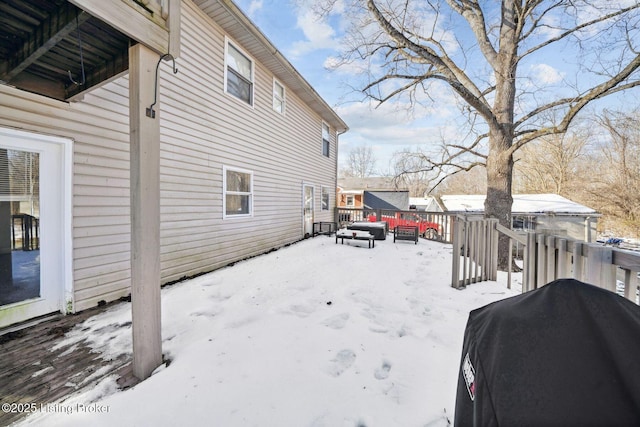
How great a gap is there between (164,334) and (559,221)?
15742 mm

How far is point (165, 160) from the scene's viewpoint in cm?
418

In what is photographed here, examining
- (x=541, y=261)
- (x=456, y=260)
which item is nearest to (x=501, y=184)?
(x=456, y=260)

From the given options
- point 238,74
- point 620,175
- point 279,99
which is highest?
point 279,99

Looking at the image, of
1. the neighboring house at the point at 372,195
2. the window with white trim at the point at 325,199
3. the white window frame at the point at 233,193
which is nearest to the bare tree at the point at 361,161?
the neighboring house at the point at 372,195

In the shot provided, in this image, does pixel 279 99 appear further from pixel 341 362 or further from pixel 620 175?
pixel 620 175

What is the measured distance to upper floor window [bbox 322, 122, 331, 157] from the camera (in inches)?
429

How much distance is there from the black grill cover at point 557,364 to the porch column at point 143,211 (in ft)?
7.09

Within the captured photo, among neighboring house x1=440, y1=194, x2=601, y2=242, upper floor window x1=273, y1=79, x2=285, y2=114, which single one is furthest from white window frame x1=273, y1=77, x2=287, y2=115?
neighboring house x1=440, y1=194, x2=601, y2=242

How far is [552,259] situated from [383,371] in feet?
6.07

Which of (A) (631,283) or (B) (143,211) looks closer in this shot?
(A) (631,283)

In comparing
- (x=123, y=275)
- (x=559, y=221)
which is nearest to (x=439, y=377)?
(x=123, y=275)

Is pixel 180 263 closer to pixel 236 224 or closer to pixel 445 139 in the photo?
pixel 236 224

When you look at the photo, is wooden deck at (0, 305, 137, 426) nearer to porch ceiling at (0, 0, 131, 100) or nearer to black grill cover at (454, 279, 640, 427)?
black grill cover at (454, 279, 640, 427)

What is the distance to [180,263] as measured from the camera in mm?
4492
